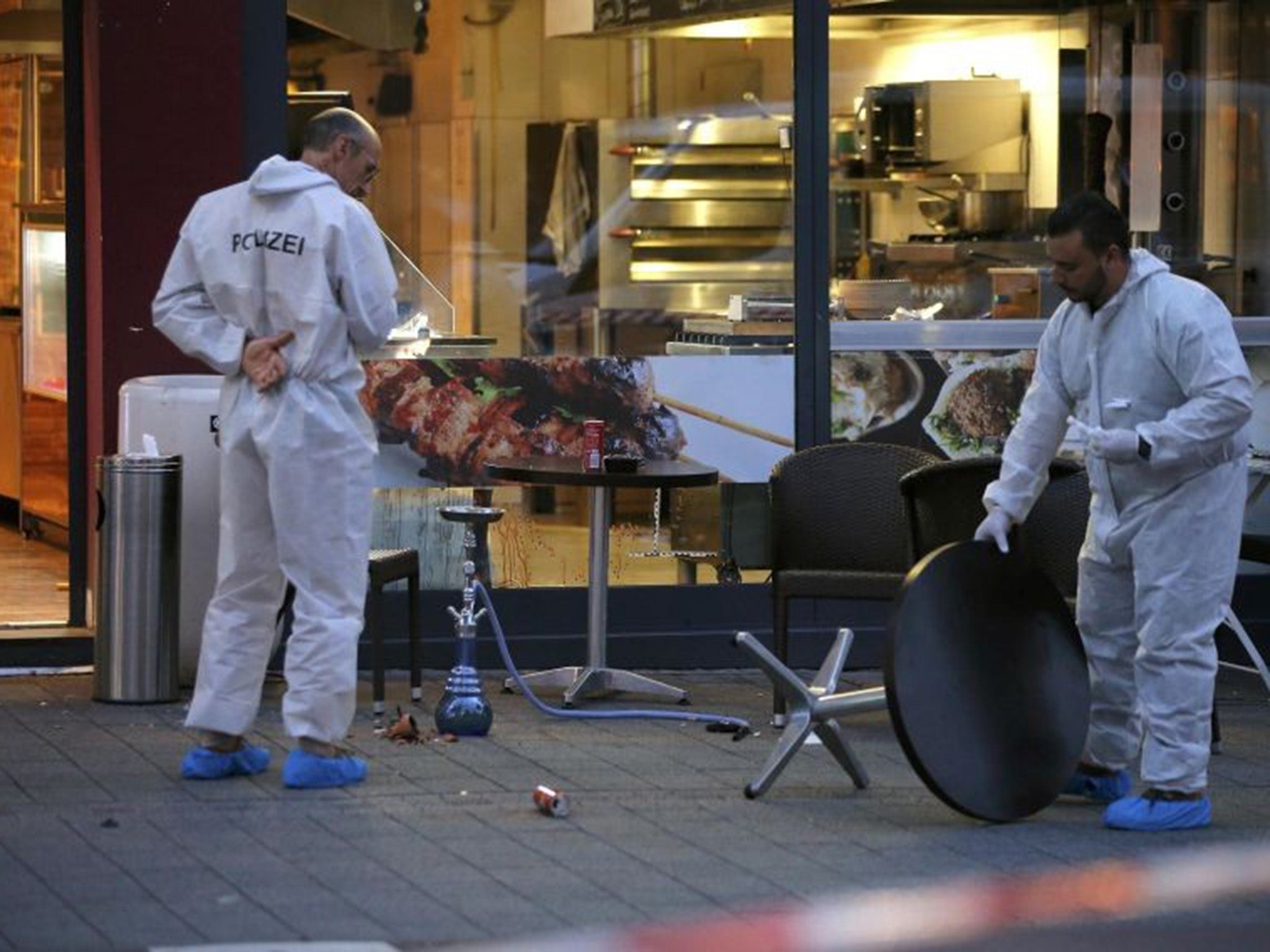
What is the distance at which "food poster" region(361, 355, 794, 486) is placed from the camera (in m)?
10.6

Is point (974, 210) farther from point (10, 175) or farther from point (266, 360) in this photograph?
point (10, 175)

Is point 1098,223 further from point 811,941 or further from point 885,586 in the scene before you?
point 811,941

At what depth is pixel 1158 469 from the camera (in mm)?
7848

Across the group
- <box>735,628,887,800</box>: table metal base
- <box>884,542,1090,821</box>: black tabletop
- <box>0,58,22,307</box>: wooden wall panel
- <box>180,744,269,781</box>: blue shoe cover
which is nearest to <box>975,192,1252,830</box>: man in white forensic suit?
<box>884,542,1090,821</box>: black tabletop

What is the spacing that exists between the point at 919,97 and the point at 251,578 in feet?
12.7

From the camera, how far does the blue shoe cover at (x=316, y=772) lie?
8.22m

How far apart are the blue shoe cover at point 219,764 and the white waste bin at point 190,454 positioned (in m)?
1.42

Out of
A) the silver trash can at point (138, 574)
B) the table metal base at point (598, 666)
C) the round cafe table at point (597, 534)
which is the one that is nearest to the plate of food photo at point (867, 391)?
the round cafe table at point (597, 534)

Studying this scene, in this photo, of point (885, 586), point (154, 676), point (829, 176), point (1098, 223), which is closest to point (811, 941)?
point (1098, 223)

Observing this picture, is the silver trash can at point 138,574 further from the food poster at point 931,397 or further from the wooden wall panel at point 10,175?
the wooden wall panel at point 10,175

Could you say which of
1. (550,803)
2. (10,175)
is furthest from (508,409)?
(10,175)

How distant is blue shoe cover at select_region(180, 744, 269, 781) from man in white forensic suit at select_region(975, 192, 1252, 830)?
229 centimetres

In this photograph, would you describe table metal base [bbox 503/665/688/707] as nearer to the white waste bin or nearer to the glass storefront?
the glass storefront

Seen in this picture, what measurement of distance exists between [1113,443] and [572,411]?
131 inches
